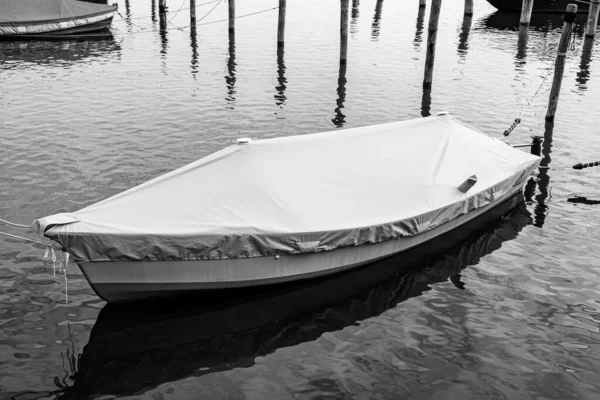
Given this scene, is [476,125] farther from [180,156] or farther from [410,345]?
[410,345]

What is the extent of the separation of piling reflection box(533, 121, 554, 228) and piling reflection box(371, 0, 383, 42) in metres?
21.8

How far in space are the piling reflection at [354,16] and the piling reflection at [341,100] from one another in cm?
1457

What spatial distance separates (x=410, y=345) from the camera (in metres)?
10.5

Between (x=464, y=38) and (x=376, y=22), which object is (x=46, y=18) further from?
(x=464, y=38)

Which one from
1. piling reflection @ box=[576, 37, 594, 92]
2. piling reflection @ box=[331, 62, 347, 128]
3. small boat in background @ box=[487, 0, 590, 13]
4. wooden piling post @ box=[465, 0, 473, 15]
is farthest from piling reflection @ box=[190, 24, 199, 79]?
small boat in background @ box=[487, 0, 590, 13]

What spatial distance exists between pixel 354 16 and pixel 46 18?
86.8 feet

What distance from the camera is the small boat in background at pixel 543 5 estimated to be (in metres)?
52.7

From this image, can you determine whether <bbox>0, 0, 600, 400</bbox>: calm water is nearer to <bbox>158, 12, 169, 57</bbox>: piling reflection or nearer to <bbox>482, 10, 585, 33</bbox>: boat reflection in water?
<bbox>158, 12, 169, 57</bbox>: piling reflection

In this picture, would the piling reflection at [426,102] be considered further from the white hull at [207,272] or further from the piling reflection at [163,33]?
the piling reflection at [163,33]

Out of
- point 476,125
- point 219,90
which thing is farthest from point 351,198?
point 219,90

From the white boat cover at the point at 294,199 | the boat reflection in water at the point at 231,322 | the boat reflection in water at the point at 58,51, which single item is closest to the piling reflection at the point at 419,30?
the boat reflection in water at the point at 58,51

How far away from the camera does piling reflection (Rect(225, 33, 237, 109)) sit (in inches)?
1035

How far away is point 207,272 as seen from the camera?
10898 mm

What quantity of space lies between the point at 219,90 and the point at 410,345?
1966cm
